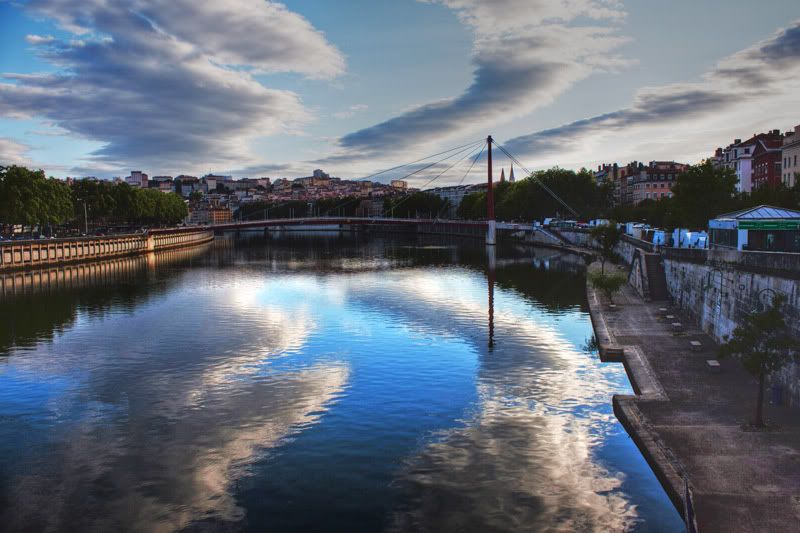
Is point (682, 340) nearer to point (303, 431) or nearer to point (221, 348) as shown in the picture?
point (303, 431)

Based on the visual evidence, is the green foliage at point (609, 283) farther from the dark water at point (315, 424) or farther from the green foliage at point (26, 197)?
the green foliage at point (26, 197)

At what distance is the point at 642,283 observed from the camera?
46.9 m

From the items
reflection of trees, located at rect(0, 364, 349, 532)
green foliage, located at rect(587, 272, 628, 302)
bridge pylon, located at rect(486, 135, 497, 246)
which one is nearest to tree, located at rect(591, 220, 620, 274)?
green foliage, located at rect(587, 272, 628, 302)

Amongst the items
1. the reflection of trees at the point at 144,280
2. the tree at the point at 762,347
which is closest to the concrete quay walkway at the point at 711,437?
the tree at the point at 762,347

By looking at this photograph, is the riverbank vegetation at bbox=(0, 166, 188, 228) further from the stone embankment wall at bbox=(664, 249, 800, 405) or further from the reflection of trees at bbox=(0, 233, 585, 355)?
the stone embankment wall at bbox=(664, 249, 800, 405)

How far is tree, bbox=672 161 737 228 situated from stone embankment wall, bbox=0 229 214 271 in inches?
2838

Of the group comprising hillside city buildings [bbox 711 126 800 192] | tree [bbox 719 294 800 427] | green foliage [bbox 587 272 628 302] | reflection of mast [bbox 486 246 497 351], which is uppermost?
hillside city buildings [bbox 711 126 800 192]

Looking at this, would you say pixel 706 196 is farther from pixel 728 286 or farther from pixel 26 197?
pixel 26 197

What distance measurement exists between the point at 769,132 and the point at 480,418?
100248 millimetres

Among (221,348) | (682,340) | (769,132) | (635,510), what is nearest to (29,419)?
(221,348)

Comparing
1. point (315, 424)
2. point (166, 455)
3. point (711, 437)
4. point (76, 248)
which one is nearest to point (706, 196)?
point (711, 437)

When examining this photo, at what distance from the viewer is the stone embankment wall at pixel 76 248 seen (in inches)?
3123

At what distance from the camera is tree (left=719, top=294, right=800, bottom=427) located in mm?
17969

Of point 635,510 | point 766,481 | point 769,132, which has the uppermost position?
point 769,132
